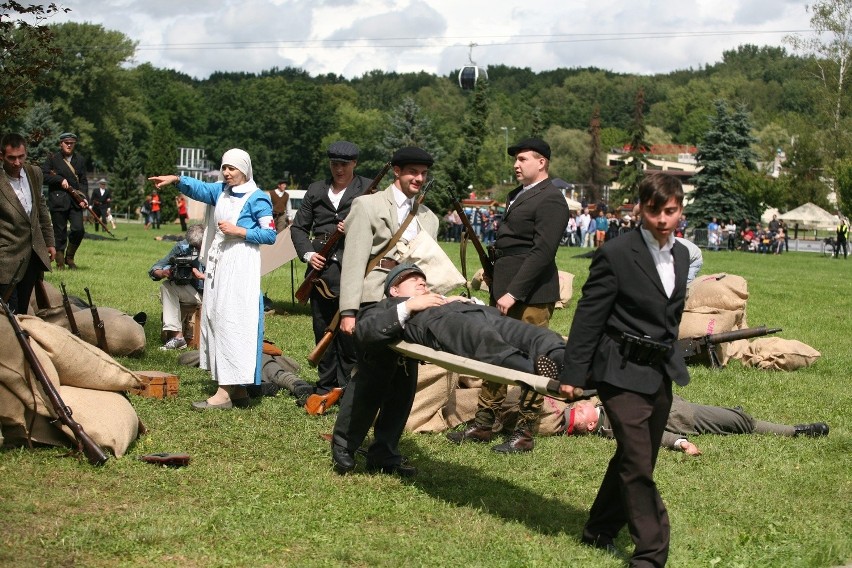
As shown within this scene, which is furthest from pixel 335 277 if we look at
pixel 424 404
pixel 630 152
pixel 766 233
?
pixel 630 152

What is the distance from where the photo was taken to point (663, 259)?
5500 millimetres

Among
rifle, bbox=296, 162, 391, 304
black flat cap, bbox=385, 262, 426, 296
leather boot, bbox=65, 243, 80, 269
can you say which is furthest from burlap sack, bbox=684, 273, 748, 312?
leather boot, bbox=65, 243, 80, 269

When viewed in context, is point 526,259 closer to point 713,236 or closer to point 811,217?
point 713,236

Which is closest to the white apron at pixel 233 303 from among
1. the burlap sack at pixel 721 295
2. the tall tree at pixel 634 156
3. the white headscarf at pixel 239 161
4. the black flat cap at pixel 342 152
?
the white headscarf at pixel 239 161

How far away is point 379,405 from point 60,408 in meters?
2.00

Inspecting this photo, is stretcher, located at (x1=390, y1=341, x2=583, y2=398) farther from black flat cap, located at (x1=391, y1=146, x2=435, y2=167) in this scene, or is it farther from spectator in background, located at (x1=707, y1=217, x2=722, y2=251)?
spectator in background, located at (x1=707, y1=217, x2=722, y2=251)

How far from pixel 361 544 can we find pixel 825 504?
9.89 ft

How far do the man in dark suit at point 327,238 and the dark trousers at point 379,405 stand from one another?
1860mm

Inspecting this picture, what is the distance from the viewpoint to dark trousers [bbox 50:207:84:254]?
1917 cm

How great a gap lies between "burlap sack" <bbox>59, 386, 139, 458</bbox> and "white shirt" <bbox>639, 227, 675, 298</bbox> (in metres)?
3.71

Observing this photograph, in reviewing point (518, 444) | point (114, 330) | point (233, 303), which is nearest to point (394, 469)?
point (518, 444)

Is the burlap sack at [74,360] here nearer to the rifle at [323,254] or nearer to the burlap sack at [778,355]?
the rifle at [323,254]

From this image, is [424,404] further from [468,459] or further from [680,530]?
[680,530]

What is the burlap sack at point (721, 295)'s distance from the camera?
12.7 m
